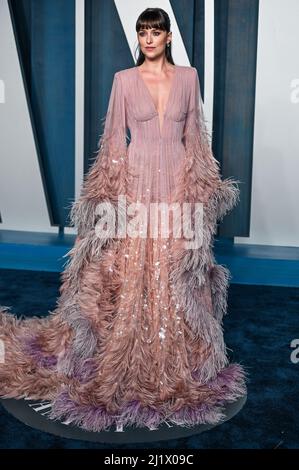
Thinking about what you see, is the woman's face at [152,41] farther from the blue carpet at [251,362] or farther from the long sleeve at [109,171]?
the blue carpet at [251,362]

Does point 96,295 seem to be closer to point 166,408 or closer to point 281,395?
point 166,408

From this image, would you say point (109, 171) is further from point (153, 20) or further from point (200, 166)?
point (153, 20)

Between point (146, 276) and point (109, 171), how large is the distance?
15.5 inches

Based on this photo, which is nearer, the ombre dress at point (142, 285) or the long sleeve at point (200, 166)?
the ombre dress at point (142, 285)

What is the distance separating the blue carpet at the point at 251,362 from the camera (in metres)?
1.76

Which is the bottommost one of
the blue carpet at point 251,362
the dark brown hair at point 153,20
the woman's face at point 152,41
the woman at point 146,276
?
the blue carpet at point 251,362

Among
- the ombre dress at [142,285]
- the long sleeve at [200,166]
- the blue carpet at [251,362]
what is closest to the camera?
the blue carpet at [251,362]

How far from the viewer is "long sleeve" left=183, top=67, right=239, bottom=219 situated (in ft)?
6.61

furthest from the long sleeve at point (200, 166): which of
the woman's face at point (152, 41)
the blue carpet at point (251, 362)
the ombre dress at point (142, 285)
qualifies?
the blue carpet at point (251, 362)

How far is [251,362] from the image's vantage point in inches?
94.4

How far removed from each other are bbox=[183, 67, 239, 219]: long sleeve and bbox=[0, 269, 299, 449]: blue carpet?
2.28 feet

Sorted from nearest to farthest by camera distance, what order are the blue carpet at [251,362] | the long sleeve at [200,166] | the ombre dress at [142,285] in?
the blue carpet at [251,362] → the ombre dress at [142,285] → the long sleeve at [200,166]
